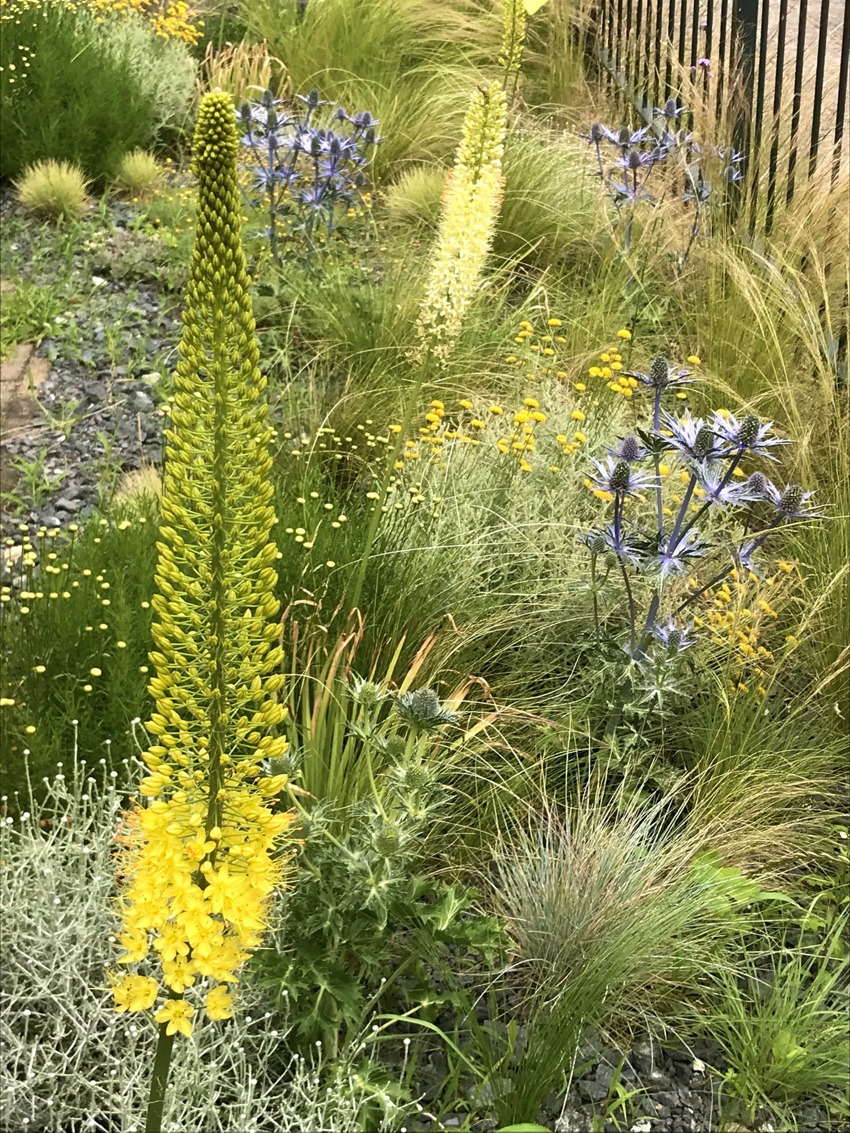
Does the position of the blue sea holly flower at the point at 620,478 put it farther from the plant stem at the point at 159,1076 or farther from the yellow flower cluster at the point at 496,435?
the plant stem at the point at 159,1076

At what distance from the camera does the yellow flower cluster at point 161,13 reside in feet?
26.1

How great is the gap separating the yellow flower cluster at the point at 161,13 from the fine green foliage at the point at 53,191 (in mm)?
2084

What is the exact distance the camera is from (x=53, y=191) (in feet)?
19.3

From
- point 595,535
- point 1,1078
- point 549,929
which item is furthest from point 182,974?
point 595,535

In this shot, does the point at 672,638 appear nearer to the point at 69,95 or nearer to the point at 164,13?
the point at 69,95

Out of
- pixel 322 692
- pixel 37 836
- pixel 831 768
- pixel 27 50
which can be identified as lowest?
pixel 831 768

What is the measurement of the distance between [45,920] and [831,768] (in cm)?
207

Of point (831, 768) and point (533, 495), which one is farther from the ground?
point (533, 495)

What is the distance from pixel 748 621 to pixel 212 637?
216 cm

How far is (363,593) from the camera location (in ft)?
10.6

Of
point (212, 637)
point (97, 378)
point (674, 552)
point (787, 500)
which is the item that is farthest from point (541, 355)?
point (212, 637)

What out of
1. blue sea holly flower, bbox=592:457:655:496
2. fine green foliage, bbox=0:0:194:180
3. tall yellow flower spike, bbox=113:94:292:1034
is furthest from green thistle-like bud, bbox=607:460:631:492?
fine green foliage, bbox=0:0:194:180

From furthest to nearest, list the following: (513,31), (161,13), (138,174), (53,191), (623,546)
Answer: (161,13), (138,174), (53,191), (513,31), (623,546)

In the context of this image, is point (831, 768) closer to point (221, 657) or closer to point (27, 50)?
point (221, 657)
